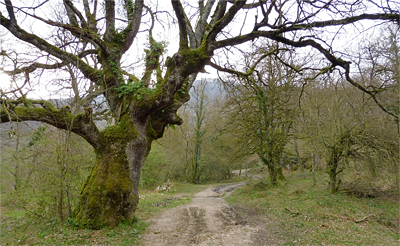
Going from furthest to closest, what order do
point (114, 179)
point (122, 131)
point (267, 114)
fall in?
1. point (267, 114)
2. point (122, 131)
3. point (114, 179)

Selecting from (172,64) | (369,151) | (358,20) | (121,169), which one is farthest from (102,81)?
(369,151)

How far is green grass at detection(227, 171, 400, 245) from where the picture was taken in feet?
17.4

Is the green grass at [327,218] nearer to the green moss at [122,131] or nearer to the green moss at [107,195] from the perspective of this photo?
the green moss at [107,195]

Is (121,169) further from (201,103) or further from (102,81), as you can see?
(201,103)

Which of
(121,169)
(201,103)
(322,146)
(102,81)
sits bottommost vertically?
(121,169)

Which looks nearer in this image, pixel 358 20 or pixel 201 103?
pixel 358 20

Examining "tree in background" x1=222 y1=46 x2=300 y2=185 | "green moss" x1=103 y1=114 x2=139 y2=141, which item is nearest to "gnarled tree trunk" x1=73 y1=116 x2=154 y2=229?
"green moss" x1=103 y1=114 x2=139 y2=141

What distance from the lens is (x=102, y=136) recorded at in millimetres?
5895

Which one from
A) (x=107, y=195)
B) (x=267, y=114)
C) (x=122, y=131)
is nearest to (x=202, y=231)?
(x=107, y=195)

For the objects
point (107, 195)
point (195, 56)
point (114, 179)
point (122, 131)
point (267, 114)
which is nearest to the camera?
Result: point (107, 195)

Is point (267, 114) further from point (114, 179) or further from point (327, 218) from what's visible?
point (114, 179)

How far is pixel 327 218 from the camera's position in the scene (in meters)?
6.88

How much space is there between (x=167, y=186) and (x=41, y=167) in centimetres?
1475

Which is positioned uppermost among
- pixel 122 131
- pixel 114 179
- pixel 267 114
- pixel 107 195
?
A: pixel 267 114
